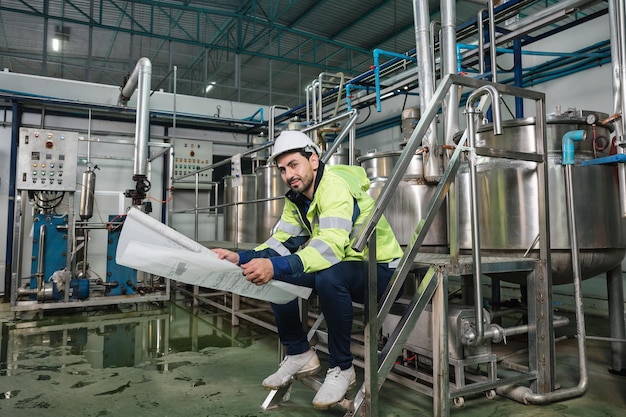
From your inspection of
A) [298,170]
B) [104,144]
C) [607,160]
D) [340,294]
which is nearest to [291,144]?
[298,170]

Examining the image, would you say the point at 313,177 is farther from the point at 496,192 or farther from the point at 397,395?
the point at 397,395

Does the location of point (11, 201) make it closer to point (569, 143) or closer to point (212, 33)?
point (569, 143)

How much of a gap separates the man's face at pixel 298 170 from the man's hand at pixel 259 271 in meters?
0.44

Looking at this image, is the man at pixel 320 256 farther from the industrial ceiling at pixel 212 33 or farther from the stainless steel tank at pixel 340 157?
the industrial ceiling at pixel 212 33

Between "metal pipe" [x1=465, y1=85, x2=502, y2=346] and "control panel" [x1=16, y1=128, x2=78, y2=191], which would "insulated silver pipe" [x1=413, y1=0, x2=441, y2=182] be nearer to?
"metal pipe" [x1=465, y1=85, x2=502, y2=346]

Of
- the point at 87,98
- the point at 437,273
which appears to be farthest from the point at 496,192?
the point at 87,98

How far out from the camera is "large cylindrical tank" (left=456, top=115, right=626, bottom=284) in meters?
2.15

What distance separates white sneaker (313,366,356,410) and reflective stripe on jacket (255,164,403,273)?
44 centimetres

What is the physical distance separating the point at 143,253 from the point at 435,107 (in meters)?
1.24

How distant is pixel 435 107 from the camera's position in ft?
5.78

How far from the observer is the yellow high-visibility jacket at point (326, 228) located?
5.04 feet

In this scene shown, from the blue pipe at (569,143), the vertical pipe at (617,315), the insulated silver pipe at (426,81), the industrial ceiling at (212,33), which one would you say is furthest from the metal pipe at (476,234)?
the industrial ceiling at (212,33)

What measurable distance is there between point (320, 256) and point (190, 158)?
5.02 metres

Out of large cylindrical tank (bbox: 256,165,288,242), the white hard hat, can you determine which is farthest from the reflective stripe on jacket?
large cylindrical tank (bbox: 256,165,288,242)
